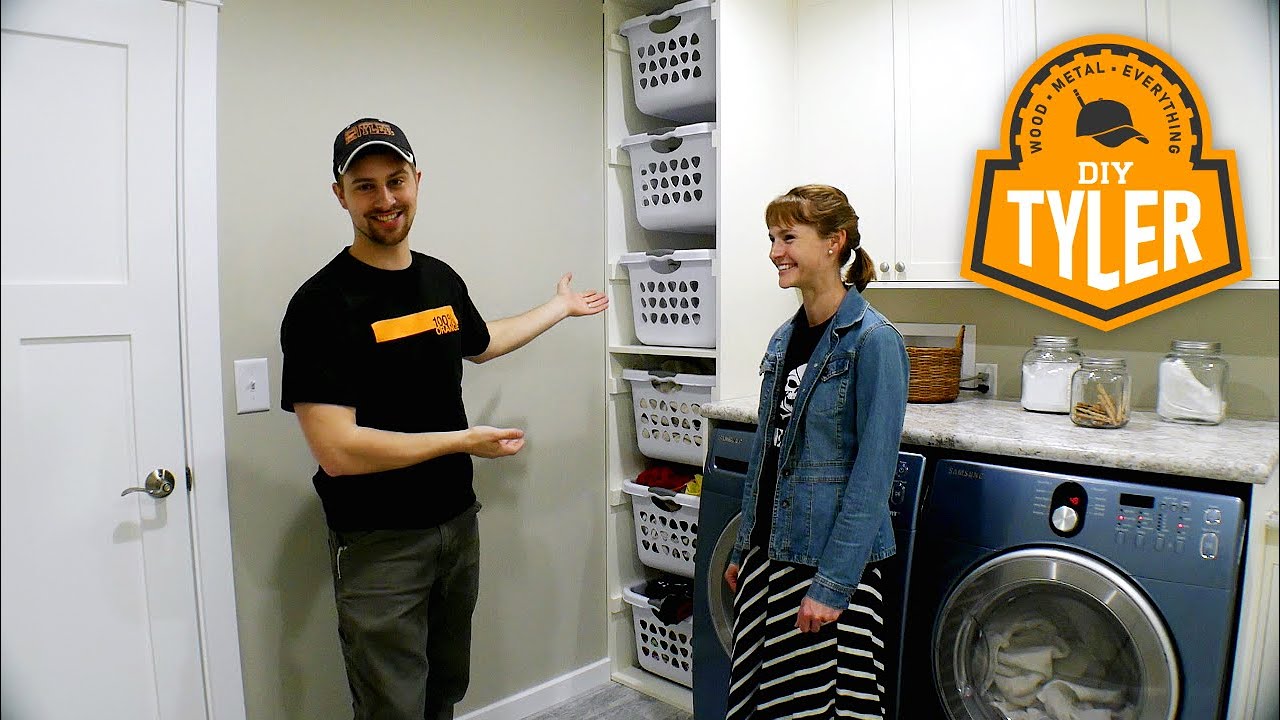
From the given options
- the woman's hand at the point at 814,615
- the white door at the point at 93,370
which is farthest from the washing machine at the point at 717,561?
the white door at the point at 93,370

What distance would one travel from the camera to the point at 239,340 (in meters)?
2.02

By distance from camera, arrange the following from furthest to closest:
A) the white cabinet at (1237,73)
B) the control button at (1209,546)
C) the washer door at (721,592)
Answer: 1. the washer door at (721,592)
2. the white cabinet at (1237,73)
3. the control button at (1209,546)

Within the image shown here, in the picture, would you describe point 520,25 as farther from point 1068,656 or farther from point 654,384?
point 1068,656

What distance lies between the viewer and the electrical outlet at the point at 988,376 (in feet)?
8.34

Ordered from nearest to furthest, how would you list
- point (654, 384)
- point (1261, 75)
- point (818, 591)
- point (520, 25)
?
point (818, 591) → point (1261, 75) → point (520, 25) → point (654, 384)

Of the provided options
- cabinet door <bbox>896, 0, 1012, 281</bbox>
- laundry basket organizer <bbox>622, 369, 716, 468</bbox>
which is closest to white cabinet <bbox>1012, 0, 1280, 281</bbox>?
cabinet door <bbox>896, 0, 1012, 281</bbox>

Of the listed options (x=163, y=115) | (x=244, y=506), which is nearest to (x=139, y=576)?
(x=244, y=506)

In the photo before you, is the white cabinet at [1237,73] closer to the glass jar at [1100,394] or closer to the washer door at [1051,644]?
the glass jar at [1100,394]

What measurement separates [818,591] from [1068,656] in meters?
0.61

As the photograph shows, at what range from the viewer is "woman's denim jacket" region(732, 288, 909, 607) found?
5.36 feet

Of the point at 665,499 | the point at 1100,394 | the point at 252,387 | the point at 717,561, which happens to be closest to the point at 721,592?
the point at 717,561

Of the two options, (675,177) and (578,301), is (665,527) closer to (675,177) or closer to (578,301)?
(578,301)

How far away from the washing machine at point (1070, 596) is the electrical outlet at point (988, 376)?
694 mm

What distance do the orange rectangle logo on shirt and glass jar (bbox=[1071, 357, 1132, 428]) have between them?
59.7 inches
